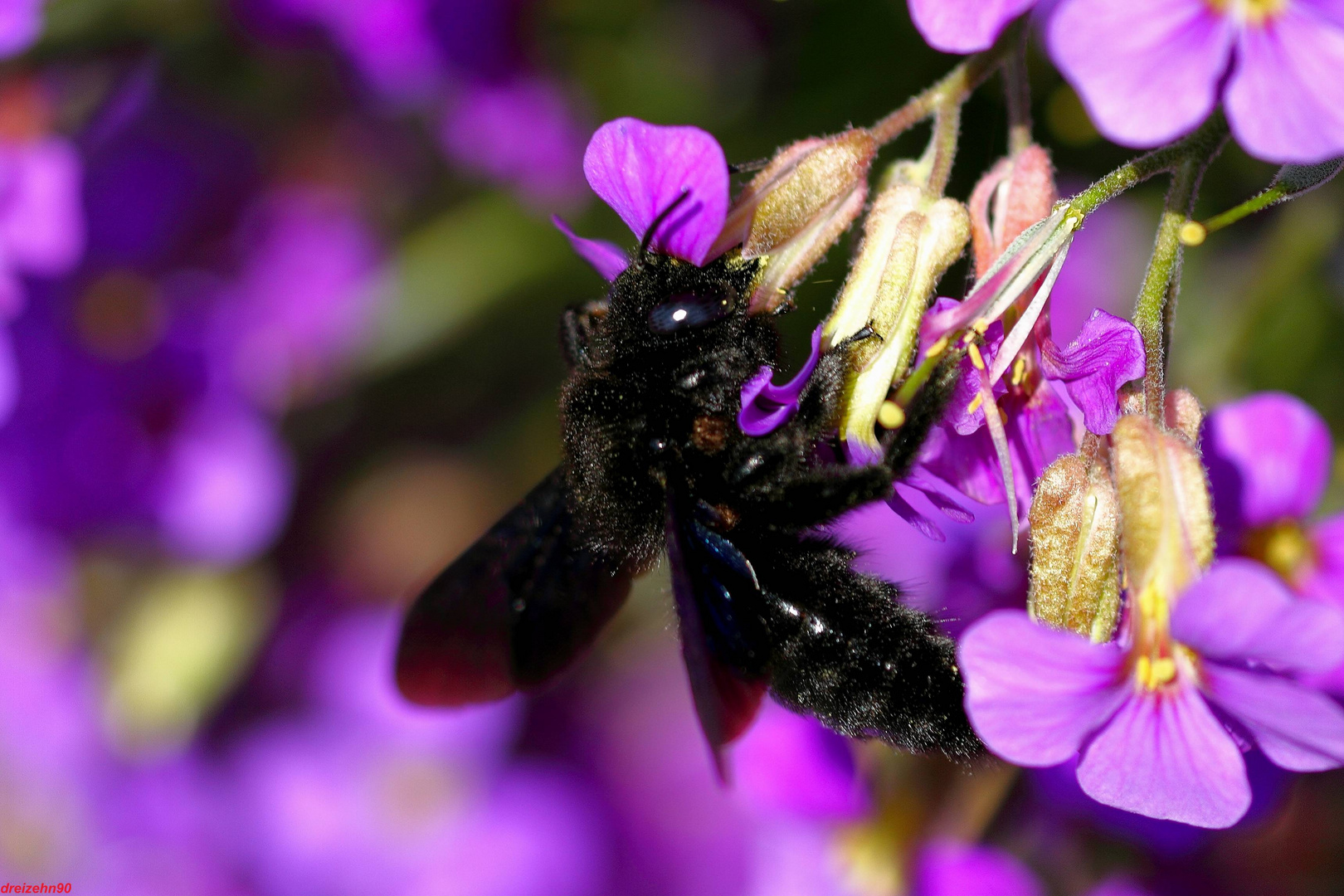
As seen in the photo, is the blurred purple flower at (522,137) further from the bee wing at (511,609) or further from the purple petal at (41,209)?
the bee wing at (511,609)

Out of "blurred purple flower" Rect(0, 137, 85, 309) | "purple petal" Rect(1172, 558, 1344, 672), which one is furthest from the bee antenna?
"blurred purple flower" Rect(0, 137, 85, 309)

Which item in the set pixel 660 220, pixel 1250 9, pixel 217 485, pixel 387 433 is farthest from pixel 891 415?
pixel 387 433

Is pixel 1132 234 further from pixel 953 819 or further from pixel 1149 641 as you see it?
pixel 1149 641

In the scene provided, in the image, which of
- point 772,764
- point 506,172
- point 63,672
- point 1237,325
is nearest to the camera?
point 772,764

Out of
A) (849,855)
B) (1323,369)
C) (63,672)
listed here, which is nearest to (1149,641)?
(849,855)

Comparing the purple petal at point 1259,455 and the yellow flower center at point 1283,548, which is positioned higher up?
the purple petal at point 1259,455

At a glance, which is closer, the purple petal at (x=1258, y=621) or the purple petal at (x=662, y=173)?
the purple petal at (x=1258, y=621)

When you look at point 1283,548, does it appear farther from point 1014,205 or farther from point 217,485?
point 217,485


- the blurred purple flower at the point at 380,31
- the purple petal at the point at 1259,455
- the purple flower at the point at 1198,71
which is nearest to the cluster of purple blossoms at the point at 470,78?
the blurred purple flower at the point at 380,31
